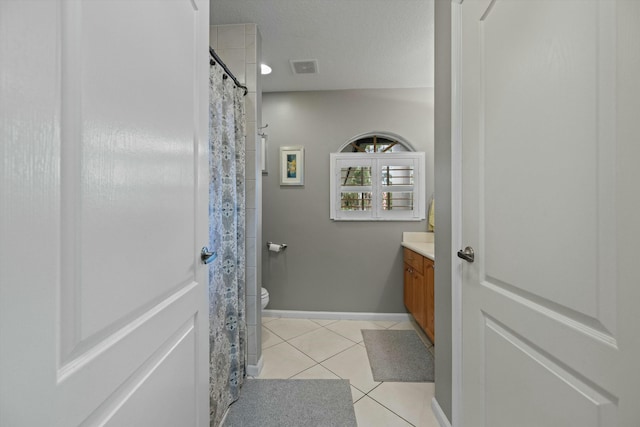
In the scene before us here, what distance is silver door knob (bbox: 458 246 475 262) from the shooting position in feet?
3.46

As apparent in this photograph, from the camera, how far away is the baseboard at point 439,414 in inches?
54.2

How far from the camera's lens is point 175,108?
0.78 meters

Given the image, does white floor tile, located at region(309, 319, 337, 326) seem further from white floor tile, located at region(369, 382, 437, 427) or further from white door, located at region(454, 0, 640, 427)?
white door, located at region(454, 0, 640, 427)

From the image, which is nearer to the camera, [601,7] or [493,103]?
[601,7]

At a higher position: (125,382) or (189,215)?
(189,215)

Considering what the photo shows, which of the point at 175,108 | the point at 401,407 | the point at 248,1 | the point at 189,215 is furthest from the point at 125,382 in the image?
the point at 248,1

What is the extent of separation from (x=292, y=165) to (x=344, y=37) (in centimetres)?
135

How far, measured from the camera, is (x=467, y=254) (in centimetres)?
108

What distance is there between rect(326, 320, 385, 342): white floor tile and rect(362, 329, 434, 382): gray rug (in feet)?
0.25

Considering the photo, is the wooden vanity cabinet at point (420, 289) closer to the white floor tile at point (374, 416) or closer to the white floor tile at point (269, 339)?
the white floor tile at point (374, 416)

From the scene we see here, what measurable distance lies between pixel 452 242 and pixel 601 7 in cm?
88

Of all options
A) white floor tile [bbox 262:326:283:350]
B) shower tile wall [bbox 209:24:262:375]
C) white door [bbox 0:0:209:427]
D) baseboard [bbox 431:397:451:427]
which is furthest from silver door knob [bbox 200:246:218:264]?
white floor tile [bbox 262:326:283:350]

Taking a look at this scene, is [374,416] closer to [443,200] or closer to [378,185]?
[443,200]

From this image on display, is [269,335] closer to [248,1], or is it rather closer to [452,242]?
[452,242]
